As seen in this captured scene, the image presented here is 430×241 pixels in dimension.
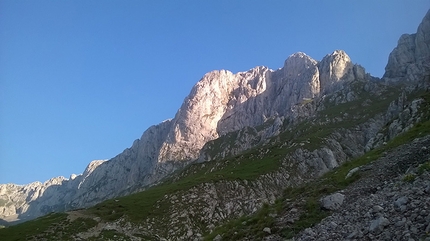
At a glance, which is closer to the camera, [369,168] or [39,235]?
[369,168]

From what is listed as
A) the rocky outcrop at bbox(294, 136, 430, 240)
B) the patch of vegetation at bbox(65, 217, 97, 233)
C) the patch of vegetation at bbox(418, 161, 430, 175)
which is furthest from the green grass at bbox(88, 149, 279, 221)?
the patch of vegetation at bbox(418, 161, 430, 175)

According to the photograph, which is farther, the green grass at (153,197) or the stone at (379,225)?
the green grass at (153,197)

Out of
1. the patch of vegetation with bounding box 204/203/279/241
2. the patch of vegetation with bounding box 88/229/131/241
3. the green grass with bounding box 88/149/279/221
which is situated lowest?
the patch of vegetation with bounding box 88/229/131/241

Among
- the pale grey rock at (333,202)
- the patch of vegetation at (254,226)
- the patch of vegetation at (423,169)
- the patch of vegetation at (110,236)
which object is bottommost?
the patch of vegetation at (110,236)

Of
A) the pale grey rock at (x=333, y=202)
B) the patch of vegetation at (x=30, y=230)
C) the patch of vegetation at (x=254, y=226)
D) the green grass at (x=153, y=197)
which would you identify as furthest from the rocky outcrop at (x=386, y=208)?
the green grass at (x=153, y=197)

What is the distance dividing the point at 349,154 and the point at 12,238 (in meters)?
116

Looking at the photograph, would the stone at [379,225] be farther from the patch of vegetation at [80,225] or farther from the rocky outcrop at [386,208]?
the patch of vegetation at [80,225]

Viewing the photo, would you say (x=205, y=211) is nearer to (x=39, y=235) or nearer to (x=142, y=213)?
(x=142, y=213)

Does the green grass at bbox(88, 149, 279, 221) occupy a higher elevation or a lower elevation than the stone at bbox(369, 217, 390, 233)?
higher

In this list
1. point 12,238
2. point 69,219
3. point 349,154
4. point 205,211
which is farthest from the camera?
point 349,154

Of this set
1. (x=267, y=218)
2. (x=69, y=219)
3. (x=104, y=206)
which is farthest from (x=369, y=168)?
(x=104, y=206)

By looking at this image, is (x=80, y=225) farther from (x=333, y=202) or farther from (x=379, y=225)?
(x=379, y=225)

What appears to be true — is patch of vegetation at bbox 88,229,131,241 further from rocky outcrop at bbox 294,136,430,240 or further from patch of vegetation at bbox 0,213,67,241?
rocky outcrop at bbox 294,136,430,240

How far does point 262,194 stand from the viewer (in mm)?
99062
